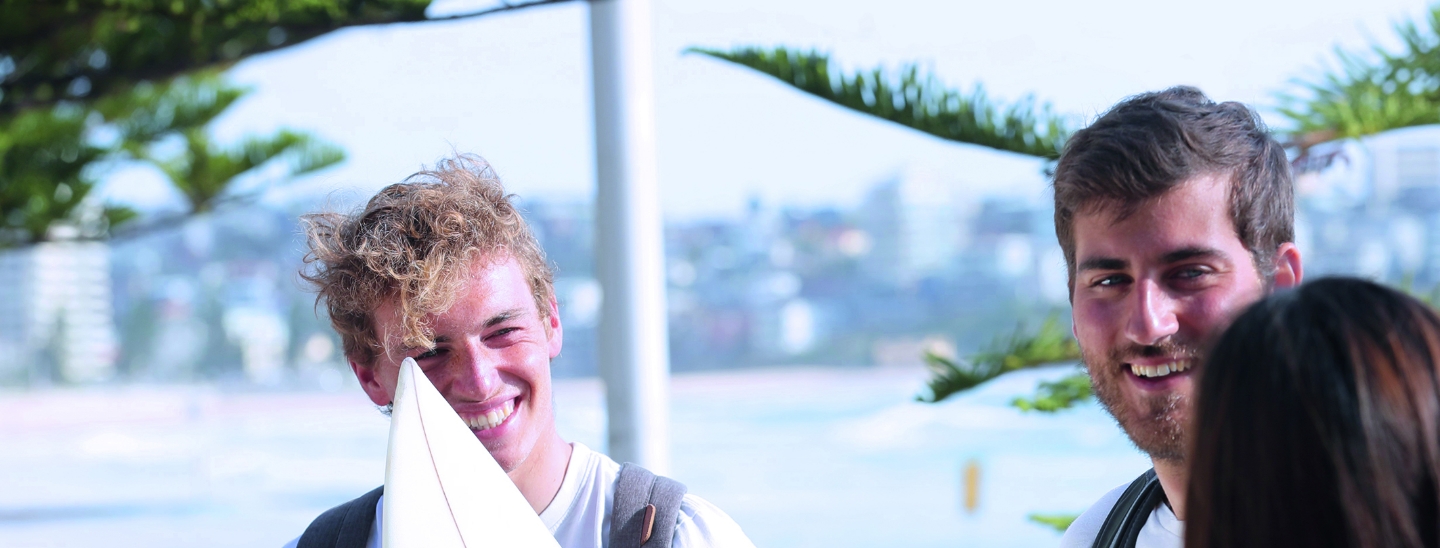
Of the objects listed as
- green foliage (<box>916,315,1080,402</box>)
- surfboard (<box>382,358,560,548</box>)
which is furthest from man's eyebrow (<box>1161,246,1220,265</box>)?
green foliage (<box>916,315,1080,402</box>)

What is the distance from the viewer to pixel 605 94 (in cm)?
219

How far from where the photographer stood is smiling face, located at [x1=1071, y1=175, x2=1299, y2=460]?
1069 mm

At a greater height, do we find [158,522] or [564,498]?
[564,498]

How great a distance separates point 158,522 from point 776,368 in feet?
33.4

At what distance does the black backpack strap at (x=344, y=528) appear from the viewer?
130cm

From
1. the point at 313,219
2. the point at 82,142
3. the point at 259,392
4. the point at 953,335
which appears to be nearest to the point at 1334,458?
the point at 313,219

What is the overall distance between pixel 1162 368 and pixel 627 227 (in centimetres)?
126

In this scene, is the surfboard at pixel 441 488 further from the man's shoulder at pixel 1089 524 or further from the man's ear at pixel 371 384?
the man's shoulder at pixel 1089 524

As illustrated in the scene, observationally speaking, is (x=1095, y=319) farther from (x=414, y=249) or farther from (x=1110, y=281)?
(x=414, y=249)

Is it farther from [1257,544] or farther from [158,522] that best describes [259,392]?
[1257,544]

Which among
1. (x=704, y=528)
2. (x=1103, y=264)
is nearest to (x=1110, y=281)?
(x=1103, y=264)

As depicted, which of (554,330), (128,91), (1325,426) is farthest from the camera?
(128,91)

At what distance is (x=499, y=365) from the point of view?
4.12ft

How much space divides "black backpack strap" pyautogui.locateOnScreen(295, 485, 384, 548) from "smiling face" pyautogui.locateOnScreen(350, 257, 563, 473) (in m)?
0.15
